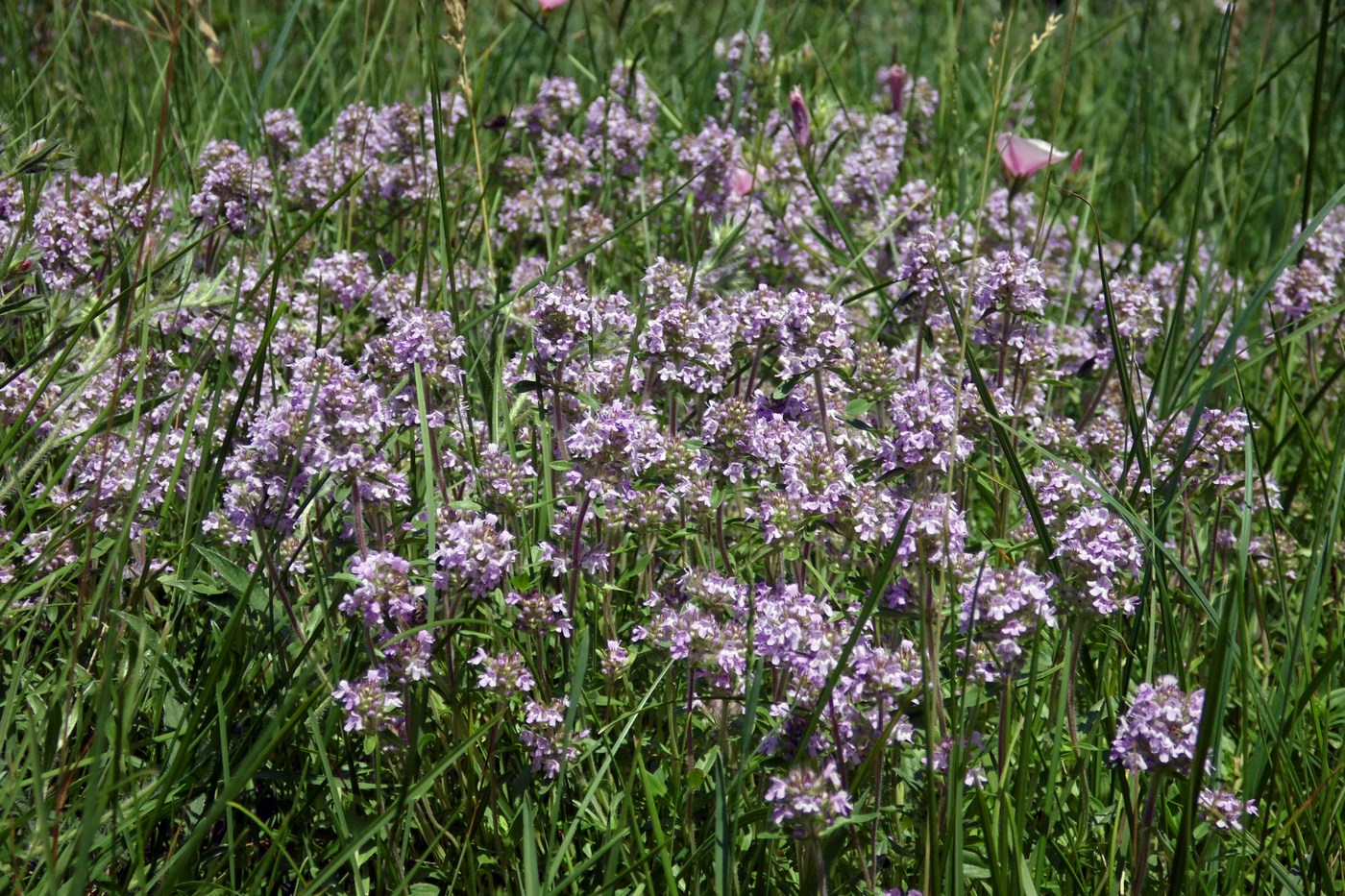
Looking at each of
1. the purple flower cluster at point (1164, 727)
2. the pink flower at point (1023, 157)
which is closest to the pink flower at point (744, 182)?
the pink flower at point (1023, 157)

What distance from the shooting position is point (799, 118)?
13.3 feet

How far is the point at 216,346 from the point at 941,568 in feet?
5.98

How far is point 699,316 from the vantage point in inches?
94.4

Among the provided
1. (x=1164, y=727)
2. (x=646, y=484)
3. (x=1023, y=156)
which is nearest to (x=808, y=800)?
(x=1164, y=727)

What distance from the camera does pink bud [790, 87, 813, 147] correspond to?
402 centimetres

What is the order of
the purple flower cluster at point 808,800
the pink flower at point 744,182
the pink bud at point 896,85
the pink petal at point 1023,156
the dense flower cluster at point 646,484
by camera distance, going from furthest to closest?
the pink bud at point 896,85 → the pink flower at point 744,182 → the pink petal at point 1023,156 → the dense flower cluster at point 646,484 → the purple flower cluster at point 808,800

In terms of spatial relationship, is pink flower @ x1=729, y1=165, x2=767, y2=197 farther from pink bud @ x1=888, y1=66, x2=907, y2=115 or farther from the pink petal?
pink bud @ x1=888, y1=66, x2=907, y2=115

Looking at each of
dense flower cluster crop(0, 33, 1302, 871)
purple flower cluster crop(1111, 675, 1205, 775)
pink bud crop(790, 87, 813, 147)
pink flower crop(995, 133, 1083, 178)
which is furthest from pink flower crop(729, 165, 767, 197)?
purple flower cluster crop(1111, 675, 1205, 775)

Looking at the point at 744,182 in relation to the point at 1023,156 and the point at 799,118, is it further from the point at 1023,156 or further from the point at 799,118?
the point at 1023,156

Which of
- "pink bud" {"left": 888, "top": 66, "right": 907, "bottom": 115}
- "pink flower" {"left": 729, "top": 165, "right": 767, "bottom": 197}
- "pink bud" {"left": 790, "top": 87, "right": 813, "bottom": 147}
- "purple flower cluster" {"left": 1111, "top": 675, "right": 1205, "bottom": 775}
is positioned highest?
"pink bud" {"left": 888, "top": 66, "right": 907, "bottom": 115}

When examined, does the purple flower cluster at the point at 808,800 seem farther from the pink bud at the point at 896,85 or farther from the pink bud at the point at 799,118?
the pink bud at the point at 896,85

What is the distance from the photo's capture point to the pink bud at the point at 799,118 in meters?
4.02

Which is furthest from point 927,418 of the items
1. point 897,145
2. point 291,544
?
point 897,145

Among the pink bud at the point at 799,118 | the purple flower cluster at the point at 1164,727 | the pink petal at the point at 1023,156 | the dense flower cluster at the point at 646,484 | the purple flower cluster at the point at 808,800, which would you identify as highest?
the pink bud at the point at 799,118
